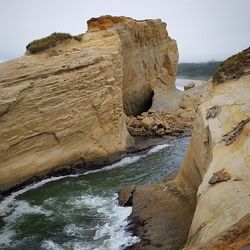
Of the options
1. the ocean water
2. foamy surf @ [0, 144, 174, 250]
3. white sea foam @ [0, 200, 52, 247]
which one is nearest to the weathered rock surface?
the ocean water

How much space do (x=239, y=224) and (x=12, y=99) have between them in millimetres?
15997

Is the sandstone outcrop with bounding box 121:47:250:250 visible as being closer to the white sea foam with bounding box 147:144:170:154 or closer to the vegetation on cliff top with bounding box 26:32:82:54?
the white sea foam with bounding box 147:144:170:154

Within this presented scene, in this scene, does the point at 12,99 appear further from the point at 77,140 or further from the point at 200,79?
the point at 200,79

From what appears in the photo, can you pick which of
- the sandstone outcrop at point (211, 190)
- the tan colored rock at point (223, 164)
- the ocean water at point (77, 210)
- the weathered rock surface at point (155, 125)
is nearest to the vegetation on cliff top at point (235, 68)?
the sandstone outcrop at point (211, 190)

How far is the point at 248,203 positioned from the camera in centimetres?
972

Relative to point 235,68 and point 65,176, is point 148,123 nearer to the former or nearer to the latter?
point 65,176

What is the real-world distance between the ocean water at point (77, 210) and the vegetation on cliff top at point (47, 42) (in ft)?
27.5

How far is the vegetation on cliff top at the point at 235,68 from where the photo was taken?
18375mm

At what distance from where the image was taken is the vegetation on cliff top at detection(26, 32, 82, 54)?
26.6 metres

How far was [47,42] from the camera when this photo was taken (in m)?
27.4

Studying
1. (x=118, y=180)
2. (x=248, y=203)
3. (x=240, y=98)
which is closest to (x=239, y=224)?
(x=248, y=203)

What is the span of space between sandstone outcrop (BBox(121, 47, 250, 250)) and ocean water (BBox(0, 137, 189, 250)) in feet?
4.06

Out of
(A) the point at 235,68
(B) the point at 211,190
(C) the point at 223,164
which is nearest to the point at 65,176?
(A) the point at 235,68

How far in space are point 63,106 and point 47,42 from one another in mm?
5464
